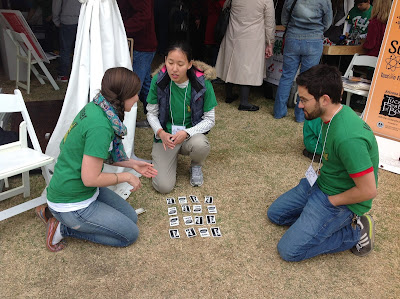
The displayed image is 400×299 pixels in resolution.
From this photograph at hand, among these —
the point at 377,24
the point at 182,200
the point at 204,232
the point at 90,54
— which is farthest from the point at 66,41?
the point at 377,24

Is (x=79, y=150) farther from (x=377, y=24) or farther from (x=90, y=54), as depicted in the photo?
(x=377, y=24)

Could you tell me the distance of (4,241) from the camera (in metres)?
2.68

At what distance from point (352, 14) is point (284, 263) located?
197 inches

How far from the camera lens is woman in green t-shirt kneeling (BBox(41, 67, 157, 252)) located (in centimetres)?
224

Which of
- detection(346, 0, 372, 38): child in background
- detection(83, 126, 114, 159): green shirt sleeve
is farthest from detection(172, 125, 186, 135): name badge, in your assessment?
detection(346, 0, 372, 38): child in background

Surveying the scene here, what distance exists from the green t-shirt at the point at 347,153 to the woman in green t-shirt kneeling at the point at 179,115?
45.7 inches

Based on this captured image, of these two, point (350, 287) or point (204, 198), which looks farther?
point (204, 198)

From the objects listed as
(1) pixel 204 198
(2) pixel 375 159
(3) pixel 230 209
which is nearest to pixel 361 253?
(2) pixel 375 159

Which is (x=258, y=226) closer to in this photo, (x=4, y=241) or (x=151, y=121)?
(x=151, y=121)

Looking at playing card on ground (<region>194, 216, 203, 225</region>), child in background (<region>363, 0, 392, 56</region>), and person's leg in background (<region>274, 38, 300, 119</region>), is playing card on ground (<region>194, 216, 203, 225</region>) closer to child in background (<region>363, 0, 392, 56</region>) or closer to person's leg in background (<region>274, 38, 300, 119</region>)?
person's leg in background (<region>274, 38, 300, 119</region>)

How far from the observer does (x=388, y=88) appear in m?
4.23

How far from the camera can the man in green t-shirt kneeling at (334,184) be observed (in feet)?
7.43

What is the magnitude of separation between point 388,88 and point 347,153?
8.08 ft

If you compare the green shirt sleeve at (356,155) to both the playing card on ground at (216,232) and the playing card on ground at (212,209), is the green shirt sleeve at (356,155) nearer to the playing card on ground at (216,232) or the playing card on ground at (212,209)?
the playing card on ground at (216,232)
